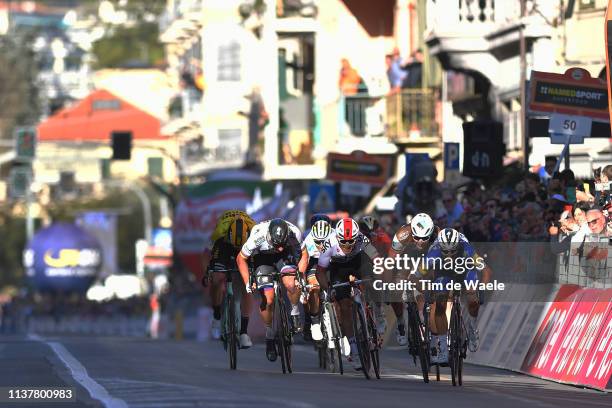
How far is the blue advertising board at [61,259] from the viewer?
308 ft

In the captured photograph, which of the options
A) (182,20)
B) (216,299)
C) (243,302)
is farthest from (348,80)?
(182,20)

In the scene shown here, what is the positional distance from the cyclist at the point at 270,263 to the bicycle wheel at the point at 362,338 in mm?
1031

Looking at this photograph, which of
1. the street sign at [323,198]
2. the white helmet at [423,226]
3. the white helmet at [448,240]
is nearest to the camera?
the white helmet at [448,240]

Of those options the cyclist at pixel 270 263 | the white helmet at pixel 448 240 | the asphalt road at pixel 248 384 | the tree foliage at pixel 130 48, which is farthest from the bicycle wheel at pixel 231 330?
the tree foliage at pixel 130 48

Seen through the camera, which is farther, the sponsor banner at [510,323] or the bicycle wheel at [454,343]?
the sponsor banner at [510,323]

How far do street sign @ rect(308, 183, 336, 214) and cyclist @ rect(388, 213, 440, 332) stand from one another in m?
19.6

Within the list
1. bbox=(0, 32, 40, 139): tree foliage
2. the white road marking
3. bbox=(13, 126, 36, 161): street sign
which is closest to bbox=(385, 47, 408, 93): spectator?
the white road marking

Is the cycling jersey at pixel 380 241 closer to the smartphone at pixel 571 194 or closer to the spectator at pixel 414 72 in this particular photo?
the smartphone at pixel 571 194

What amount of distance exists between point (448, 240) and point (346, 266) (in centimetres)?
189

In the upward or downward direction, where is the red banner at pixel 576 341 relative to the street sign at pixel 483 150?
downward

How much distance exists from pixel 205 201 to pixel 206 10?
30740mm

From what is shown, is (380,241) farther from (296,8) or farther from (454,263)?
(296,8)

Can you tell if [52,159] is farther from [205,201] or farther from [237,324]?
[237,324]

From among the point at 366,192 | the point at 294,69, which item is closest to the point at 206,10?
the point at 294,69
